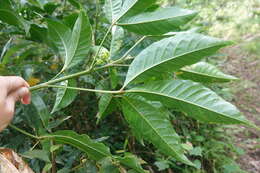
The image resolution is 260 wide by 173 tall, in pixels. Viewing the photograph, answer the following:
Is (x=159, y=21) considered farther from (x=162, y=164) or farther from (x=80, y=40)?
(x=162, y=164)

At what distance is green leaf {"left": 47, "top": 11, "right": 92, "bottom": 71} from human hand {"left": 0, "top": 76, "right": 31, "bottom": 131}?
15 centimetres

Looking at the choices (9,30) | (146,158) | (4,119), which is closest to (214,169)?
(146,158)

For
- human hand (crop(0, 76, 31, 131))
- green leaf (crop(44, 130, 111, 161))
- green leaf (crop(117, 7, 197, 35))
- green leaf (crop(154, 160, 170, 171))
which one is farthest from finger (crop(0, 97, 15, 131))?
green leaf (crop(154, 160, 170, 171))

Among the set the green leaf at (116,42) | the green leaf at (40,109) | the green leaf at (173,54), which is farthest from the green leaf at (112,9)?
the green leaf at (40,109)

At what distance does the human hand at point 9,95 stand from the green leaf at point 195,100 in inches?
7.8

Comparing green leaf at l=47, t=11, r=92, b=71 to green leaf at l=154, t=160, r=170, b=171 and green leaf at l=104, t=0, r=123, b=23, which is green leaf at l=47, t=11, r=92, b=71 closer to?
green leaf at l=104, t=0, r=123, b=23

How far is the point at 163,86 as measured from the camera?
505 millimetres

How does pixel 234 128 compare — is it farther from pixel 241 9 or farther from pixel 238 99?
pixel 241 9

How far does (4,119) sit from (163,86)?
10.4 inches

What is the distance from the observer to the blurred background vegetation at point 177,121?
0.78 meters

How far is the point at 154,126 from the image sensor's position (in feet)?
1.70

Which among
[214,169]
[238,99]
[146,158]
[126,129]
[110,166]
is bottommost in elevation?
[238,99]

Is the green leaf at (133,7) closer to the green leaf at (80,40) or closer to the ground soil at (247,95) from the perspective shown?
the green leaf at (80,40)

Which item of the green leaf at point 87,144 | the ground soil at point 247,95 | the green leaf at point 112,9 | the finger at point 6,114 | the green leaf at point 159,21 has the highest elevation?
the green leaf at point 112,9
